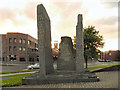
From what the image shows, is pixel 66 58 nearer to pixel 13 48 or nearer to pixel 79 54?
pixel 79 54

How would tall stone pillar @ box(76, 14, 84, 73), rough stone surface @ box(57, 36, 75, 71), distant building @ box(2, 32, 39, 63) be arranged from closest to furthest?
tall stone pillar @ box(76, 14, 84, 73), rough stone surface @ box(57, 36, 75, 71), distant building @ box(2, 32, 39, 63)

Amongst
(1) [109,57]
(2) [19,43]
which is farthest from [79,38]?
(1) [109,57]

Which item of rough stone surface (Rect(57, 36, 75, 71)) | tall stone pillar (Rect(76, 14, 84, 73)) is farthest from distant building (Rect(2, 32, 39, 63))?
tall stone pillar (Rect(76, 14, 84, 73))

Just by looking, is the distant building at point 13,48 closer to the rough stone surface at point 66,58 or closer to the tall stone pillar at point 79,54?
the rough stone surface at point 66,58

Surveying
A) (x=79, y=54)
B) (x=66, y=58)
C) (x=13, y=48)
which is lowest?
(x=66, y=58)

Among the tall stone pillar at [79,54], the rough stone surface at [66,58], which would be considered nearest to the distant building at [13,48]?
the rough stone surface at [66,58]

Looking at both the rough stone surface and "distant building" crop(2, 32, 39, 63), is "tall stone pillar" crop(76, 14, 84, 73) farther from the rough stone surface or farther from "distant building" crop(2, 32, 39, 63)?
"distant building" crop(2, 32, 39, 63)

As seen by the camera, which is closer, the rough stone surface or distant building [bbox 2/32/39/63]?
the rough stone surface

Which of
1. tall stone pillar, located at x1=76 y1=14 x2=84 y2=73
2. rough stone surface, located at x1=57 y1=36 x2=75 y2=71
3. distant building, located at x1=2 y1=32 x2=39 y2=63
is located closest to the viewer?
tall stone pillar, located at x1=76 y1=14 x2=84 y2=73

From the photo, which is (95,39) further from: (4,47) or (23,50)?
(4,47)

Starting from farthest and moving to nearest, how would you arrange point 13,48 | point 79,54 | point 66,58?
1. point 13,48
2. point 66,58
3. point 79,54

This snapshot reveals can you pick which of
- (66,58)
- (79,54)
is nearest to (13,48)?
(66,58)

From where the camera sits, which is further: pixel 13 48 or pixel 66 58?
pixel 13 48

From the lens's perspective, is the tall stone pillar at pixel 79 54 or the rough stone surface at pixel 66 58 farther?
the rough stone surface at pixel 66 58
